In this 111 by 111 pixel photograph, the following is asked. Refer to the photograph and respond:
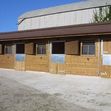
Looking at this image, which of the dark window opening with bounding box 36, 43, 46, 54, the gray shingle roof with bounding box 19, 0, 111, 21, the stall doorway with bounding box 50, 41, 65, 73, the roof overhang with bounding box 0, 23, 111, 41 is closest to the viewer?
the roof overhang with bounding box 0, 23, 111, 41

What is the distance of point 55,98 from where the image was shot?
46.5 ft

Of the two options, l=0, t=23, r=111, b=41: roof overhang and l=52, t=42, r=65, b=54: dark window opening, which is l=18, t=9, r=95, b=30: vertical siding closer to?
l=0, t=23, r=111, b=41: roof overhang

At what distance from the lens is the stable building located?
21.4 m

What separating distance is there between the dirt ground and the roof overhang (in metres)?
3.13

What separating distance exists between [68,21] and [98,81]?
1174 inches

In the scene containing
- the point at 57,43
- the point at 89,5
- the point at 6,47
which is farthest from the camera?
the point at 89,5

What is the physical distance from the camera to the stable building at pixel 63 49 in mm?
21422

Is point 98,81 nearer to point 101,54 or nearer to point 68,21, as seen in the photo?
point 101,54

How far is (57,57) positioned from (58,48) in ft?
2.19

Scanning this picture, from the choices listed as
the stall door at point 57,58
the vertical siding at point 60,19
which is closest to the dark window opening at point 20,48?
the stall door at point 57,58

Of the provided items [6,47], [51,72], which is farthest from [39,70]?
[6,47]

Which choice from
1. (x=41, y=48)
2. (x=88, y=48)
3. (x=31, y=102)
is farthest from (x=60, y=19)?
(x=31, y=102)

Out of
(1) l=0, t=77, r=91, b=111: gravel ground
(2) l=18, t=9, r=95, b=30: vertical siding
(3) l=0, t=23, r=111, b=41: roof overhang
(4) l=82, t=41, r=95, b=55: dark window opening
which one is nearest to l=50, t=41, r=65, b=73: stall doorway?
(3) l=0, t=23, r=111, b=41: roof overhang

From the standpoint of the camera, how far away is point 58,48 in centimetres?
2455
